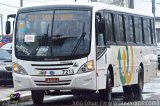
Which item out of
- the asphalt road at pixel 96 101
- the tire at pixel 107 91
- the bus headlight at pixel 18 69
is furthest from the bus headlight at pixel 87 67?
the bus headlight at pixel 18 69

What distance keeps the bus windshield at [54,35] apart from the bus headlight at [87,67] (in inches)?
9.7

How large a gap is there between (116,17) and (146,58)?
351 cm

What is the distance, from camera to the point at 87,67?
14047mm

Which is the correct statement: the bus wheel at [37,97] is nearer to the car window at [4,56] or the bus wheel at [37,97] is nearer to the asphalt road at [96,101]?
the asphalt road at [96,101]

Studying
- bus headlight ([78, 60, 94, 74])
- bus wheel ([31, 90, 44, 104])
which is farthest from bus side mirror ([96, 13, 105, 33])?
bus wheel ([31, 90, 44, 104])

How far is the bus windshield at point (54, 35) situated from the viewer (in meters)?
14.2

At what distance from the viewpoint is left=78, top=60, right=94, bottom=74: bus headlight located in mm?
13977

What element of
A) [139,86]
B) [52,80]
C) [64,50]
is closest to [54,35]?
[64,50]

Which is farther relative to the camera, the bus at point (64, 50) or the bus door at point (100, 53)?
the bus door at point (100, 53)

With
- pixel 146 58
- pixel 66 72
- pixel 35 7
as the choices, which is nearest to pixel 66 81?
pixel 66 72

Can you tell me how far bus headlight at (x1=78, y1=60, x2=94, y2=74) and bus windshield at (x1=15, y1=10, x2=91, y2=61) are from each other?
0.81 ft

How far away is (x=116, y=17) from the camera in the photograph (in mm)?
16562

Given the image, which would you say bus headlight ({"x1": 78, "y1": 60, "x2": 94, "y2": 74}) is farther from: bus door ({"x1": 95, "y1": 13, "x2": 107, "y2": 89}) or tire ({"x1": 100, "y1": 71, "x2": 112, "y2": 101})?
tire ({"x1": 100, "y1": 71, "x2": 112, "y2": 101})

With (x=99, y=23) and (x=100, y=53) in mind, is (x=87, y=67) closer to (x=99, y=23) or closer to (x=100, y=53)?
(x=100, y=53)
